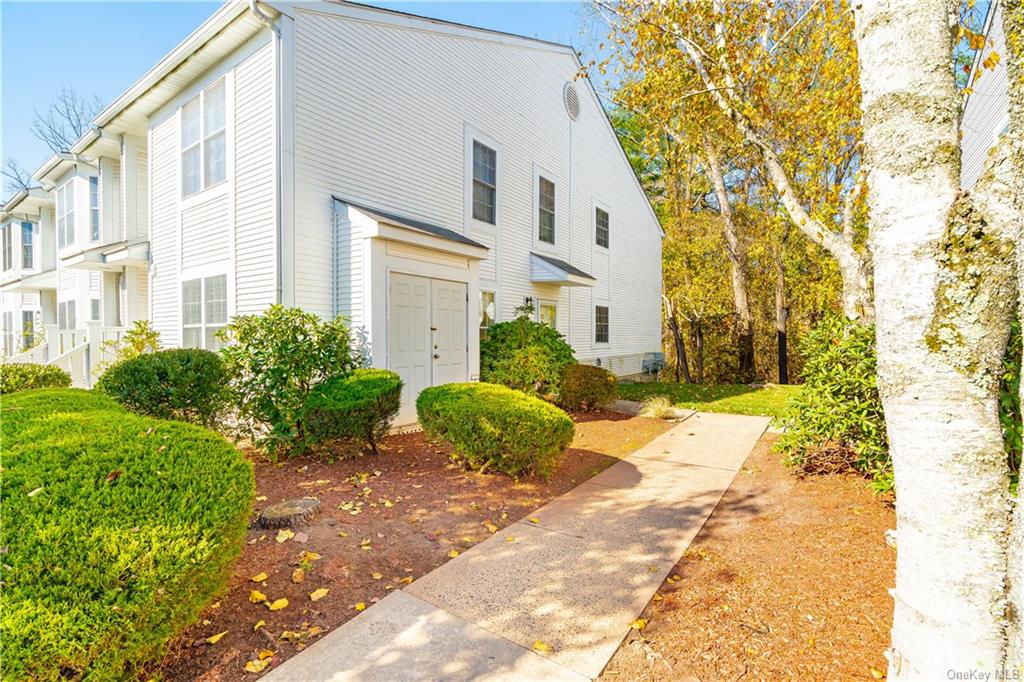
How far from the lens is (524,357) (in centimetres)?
979

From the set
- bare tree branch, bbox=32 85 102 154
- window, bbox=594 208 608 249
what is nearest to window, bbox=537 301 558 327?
window, bbox=594 208 608 249

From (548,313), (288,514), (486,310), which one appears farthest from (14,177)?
(288,514)

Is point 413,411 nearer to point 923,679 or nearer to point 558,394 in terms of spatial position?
point 558,394

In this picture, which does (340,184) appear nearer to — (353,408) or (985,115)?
(353,408)

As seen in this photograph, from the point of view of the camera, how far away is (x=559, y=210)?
539 inches

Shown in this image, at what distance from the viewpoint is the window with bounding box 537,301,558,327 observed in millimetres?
12893

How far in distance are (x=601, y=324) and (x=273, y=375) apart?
11.4 m

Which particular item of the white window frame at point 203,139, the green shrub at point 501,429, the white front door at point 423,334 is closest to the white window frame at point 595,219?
the white front door at point 423,334

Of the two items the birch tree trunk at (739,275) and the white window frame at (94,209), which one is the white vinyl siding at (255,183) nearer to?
the white window frame at (94,209)

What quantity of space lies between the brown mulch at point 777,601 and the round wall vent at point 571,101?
41.6 ft

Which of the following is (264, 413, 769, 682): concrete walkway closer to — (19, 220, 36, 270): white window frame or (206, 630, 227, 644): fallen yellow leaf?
(206, 630, 227, 644): fallen yellow leaf

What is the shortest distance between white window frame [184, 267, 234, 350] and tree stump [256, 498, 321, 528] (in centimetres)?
497

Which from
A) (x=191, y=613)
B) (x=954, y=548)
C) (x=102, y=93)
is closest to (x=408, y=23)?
(x=191, y=613)

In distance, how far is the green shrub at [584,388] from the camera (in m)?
9.80
